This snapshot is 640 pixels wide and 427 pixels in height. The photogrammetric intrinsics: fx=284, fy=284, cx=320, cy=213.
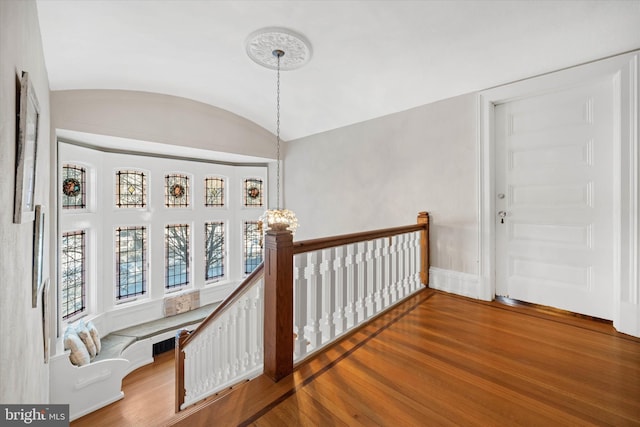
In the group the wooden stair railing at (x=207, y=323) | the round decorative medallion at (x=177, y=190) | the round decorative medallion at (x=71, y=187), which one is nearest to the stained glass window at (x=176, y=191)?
Result: the round decorative medallion at (x=177, y=190)

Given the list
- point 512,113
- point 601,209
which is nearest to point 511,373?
point 601,209

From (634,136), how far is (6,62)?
3859mm

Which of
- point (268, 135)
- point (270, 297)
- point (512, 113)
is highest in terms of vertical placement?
point (268, 135)

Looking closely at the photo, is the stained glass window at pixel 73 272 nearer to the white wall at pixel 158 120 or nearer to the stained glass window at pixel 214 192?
the white wall at pixel 158 120

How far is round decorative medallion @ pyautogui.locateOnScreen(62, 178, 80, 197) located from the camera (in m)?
4.39

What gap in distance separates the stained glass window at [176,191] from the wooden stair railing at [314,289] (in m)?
3.52

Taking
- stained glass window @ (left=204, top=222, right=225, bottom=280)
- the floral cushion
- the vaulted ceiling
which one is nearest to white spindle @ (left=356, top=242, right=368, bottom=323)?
the vaulted ceiling

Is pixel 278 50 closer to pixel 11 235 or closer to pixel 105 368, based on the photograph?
pixel 11 235

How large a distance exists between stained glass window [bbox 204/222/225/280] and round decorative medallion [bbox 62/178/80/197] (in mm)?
2274

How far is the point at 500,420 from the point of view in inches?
54.8

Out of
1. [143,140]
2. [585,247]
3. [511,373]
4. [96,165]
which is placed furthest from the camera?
[96,165]

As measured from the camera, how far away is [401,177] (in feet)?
12.3

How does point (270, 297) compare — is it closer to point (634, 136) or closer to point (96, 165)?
point (634, 136)

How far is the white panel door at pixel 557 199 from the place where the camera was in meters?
2.46
